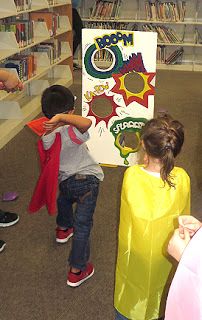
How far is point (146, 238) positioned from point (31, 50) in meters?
4.30

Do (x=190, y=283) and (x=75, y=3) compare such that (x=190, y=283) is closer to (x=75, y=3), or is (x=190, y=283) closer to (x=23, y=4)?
(x=23, y=4)

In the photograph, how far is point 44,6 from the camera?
16.6ft

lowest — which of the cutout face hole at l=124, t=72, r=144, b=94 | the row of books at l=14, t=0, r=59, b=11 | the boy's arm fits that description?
the cutout face hole at l=124, t=72, r=144, b=94

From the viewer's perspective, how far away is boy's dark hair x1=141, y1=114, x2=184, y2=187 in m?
1.52

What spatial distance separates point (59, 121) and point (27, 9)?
10.5 feet

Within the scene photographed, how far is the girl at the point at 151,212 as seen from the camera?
1.51 m

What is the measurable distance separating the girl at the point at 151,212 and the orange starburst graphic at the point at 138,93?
1.61 metres

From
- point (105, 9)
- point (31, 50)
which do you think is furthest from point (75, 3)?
point (31, 50)

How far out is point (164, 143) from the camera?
1522 mm

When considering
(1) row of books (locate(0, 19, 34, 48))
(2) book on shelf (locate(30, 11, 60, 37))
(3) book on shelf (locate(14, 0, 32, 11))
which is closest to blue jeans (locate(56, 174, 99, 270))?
(1) row of books (locate(0, 19, 34, 48))

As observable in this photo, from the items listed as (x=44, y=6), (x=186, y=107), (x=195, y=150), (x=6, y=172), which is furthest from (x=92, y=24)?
(x=6, y=172)

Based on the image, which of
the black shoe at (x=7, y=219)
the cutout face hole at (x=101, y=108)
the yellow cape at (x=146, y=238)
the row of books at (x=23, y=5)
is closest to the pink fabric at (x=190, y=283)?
the yellow cape at (x=146, y=238)

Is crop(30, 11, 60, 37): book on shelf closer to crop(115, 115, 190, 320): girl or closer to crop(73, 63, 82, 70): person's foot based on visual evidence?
crop(73, 63, 82, 70): person's foot

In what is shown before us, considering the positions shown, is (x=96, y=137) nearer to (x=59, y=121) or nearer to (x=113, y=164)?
(x=113, y=164)
